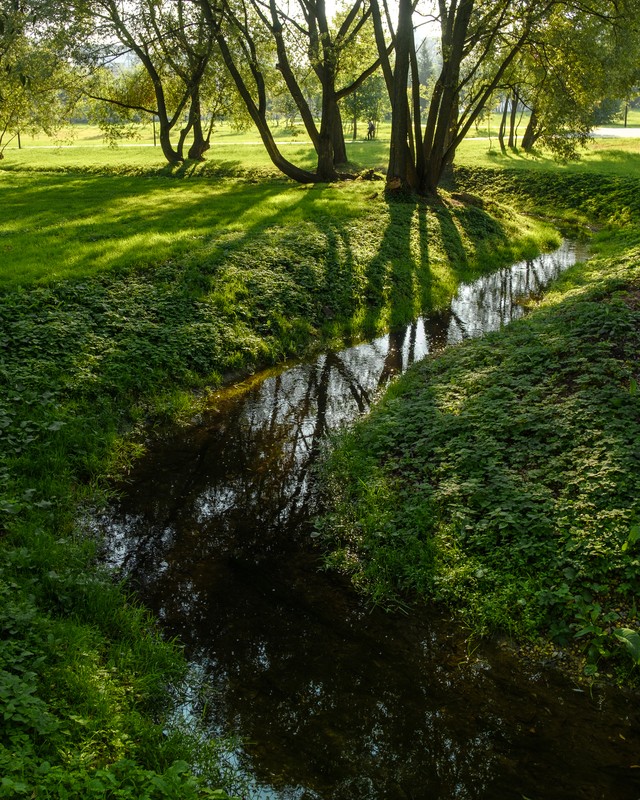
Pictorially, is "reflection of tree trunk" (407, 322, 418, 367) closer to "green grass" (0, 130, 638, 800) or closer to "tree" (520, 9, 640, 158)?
"green grass" (0, 130, 638, 800)

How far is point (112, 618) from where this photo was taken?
19.6 ft

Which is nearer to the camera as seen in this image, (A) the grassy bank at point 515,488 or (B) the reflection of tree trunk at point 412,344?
(A) the grassy bank at point 515,488

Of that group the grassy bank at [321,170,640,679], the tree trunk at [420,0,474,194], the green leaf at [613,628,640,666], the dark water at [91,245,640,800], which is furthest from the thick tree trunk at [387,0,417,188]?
the green leaf at [613,628,640,666]

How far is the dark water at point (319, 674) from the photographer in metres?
4.70

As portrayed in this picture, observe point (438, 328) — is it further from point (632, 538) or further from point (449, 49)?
point (449, 49)

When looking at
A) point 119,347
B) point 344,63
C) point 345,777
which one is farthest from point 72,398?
point 344,63

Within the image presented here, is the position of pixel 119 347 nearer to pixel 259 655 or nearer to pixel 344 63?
pixel 259 655

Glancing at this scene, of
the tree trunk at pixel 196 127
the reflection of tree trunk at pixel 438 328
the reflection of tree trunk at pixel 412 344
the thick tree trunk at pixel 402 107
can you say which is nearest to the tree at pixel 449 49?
the thick tree trunk at pixel 402 107

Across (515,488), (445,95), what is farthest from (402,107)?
(515,488)

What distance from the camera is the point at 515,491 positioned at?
24.0ft

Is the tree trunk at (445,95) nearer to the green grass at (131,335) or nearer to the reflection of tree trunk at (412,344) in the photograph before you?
the green grass at (131,335)

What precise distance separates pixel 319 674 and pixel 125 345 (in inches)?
283

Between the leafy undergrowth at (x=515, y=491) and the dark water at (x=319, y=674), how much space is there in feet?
1.39

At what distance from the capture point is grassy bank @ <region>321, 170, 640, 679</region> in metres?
6.11
